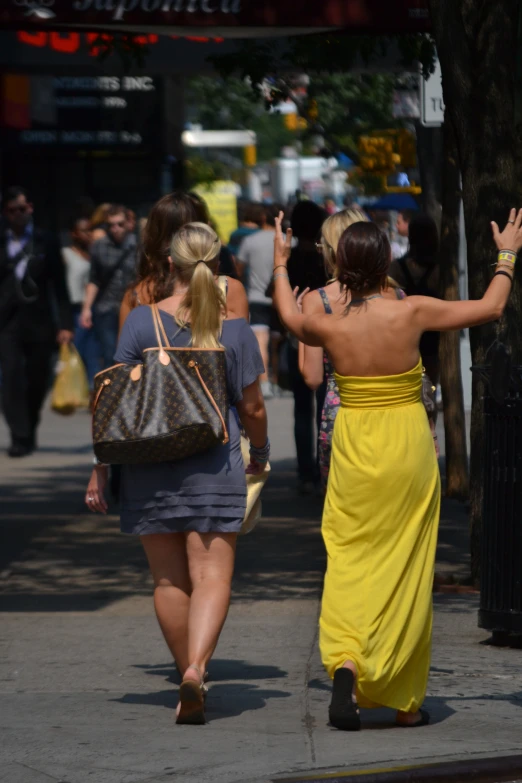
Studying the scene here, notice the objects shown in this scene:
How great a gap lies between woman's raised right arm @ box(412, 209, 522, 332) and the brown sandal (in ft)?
4.67

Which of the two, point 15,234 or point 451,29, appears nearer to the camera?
point 451,29

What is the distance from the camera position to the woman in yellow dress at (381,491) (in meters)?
5.54

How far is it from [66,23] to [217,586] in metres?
3.37

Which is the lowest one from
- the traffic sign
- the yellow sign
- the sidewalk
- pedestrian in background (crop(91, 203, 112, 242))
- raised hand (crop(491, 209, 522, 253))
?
the sidewalk

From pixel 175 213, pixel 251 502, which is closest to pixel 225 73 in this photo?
pixel 175 213

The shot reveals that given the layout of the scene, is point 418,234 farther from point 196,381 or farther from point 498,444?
point 196,381

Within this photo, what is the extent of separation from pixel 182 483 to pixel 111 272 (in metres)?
6.76

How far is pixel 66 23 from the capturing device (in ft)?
26.1

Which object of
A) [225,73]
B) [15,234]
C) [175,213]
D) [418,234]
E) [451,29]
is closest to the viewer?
[175,213]

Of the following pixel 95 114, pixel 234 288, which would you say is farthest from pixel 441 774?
pixel 95 114

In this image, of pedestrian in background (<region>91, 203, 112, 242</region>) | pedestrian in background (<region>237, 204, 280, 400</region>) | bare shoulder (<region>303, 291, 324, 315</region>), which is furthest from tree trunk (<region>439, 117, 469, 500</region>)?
pedestrian in background (<region>237, 204, 280, 400</region>)

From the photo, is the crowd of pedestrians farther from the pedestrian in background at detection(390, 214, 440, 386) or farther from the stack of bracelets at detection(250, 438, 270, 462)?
the pedestrian in background at detection(390, 214, 440, 386)

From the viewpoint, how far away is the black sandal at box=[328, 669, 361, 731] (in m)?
5.50

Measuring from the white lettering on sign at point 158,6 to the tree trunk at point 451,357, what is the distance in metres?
2.83
